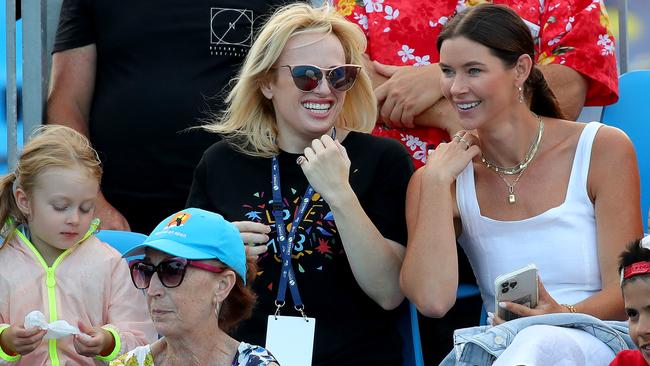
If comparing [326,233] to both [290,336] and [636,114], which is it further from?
[636,114]

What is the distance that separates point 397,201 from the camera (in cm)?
408

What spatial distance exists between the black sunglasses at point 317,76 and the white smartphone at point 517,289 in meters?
0.94

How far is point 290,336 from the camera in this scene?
3775mm

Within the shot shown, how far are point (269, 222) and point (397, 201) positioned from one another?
46 centimetres

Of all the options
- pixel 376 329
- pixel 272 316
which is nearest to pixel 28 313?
pixel 272 316

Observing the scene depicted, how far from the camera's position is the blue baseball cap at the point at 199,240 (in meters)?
3.05

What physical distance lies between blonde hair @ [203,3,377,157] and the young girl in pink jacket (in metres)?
0.58

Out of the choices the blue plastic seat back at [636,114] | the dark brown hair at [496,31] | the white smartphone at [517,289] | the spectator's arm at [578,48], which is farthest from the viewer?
the blue plastic seat back at [636,114]

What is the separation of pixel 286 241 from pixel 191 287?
33.5 inches

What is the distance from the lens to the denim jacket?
133 inches

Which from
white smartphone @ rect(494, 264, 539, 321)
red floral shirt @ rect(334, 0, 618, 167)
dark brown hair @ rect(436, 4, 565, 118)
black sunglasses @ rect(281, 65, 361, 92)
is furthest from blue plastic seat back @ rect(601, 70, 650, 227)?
black sunglasses @ rect(281, 65, 361, 92)

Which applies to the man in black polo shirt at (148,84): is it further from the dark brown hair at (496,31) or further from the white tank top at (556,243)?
the white tank top at (556,243)

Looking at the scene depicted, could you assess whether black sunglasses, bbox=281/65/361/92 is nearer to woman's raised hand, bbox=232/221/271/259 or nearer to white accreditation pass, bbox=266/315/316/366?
woman's raised hand, bbox=232/221/271/259

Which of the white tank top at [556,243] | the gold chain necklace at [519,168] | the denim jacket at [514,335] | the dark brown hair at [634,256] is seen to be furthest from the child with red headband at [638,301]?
the gold chain necklace at [519,168]
